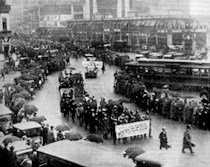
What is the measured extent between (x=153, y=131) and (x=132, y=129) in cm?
211

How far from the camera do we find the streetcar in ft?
86.1

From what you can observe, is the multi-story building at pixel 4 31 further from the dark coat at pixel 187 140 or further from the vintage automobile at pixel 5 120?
the dark coat at pixel 187 140

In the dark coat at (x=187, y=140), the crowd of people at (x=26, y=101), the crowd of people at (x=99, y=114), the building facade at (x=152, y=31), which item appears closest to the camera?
the crowd of people at (x=26, y=101)

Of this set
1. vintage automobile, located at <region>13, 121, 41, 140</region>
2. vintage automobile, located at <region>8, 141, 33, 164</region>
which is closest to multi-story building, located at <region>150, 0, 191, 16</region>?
vintage automobile, located at <region>13, 121, 41, 140</region>

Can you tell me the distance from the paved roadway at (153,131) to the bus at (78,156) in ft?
3.65

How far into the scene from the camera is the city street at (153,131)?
33.2 feet

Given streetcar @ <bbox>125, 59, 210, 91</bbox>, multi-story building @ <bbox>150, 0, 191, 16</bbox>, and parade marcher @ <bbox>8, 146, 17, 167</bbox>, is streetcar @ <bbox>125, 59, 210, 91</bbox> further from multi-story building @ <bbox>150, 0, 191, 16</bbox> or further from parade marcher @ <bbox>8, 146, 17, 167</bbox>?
multi-story building @ <bbox>150, 0, 191, 16</bbox>

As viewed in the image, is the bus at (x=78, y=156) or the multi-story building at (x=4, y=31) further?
the multi-story building at (x=4, y=31)

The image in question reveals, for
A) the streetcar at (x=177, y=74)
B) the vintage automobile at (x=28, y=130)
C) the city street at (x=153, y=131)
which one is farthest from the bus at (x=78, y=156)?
the streetcar at (x=177, y=74)

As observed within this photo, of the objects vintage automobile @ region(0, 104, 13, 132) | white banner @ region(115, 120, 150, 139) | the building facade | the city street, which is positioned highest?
the building facade

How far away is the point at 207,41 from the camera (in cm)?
4747

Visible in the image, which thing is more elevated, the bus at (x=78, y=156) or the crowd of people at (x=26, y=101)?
the bus at (x=78, y=156)

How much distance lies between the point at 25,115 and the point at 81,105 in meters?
2.97

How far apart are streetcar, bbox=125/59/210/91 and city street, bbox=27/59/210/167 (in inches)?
109
